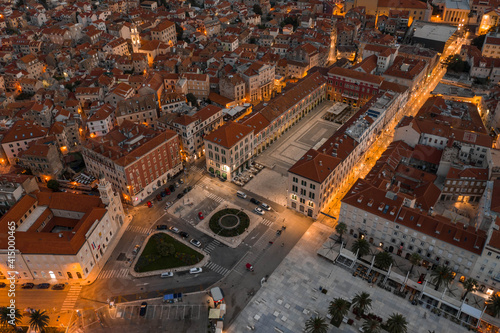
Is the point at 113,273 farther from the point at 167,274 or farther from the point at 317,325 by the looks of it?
the point at 317,325

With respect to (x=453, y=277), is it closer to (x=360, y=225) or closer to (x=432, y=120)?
(x=360, y=225)

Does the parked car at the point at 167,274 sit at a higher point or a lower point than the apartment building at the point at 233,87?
lower

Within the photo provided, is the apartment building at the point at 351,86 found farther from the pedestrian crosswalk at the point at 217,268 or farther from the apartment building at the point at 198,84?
the pedestrian crosswalk at the point at 217,268

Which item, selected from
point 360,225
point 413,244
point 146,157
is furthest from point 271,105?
point 413,244

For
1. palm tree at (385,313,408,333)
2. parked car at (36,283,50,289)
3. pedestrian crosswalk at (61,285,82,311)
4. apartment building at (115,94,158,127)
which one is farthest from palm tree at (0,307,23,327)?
apartment building at (115,94,158,127)

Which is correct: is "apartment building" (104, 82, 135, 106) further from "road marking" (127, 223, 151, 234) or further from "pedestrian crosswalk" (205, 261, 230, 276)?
"pedestrian crosswalk" (205, 261, 230, 276)

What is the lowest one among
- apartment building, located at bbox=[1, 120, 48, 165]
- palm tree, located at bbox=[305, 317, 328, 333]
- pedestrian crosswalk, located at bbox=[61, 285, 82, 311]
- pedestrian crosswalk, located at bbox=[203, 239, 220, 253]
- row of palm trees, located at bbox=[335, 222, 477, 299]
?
pedestrian crosswalk, located at bbox=[61, 285, 82, 311]

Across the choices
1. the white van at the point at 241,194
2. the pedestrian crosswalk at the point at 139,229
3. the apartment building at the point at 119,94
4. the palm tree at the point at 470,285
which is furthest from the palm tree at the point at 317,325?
the apartment building at the point at 119,94
